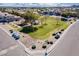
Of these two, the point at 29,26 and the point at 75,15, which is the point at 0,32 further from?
the point at 75,15

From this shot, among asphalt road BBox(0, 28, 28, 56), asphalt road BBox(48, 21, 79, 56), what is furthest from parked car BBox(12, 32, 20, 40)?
asphalt road BBox(48, 21, 79, 56)

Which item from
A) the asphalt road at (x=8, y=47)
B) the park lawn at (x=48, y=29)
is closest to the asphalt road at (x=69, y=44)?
the park lawn at (x=48, y=29)

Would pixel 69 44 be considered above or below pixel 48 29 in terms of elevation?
below

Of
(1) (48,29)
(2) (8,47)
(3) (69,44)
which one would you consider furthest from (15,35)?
(3) (69,44)

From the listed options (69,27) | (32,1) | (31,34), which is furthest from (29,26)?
(69,27)

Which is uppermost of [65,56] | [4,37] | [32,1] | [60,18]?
[32,1]

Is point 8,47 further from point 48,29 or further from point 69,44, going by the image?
point 69,44
